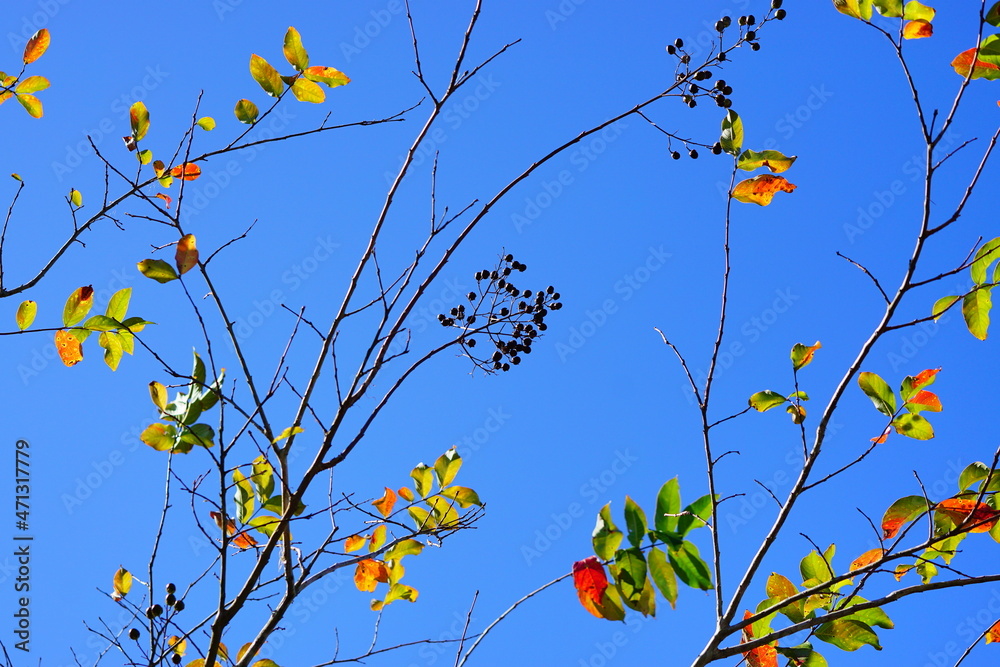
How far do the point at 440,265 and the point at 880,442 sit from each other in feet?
4.07

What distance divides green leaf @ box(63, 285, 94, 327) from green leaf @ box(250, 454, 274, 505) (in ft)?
1.91

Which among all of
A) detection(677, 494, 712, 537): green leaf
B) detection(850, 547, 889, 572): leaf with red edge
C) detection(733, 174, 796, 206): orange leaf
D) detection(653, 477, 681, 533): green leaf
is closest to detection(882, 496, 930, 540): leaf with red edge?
detection(850, 547, 889, 572): leaf with red edge

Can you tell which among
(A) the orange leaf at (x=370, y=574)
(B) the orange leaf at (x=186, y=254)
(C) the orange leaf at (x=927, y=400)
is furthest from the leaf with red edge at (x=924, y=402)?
(B) the orange leaf at (x=186, y=254)

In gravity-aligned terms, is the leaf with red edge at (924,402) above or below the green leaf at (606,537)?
above

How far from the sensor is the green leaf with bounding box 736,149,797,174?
191cm

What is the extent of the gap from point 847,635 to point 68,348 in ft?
6.66

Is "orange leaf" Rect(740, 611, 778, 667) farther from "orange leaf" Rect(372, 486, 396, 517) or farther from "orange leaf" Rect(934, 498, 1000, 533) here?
"orange leaf" Rect(372, 486, 396, 517)

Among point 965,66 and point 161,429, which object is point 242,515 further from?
point 965,66

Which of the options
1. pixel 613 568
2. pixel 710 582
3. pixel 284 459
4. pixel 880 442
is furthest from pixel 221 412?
pixel 880 442

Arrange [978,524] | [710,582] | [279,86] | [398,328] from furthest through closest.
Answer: [279,86] < [398,328] < [978,524] < [710,582]

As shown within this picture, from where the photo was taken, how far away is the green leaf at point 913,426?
2.04 meters

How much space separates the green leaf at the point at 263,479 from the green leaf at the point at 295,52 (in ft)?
3.52

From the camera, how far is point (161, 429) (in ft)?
6.07

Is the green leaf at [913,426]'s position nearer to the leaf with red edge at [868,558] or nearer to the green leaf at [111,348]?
the leaf with red edge at [868,558]
